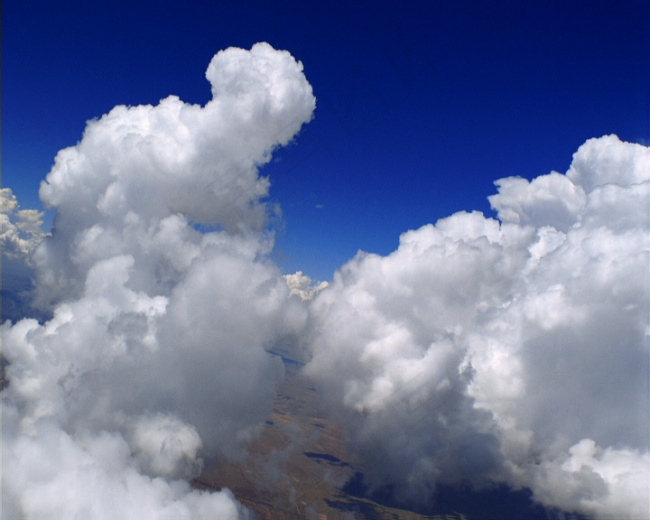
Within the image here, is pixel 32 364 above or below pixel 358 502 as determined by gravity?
above

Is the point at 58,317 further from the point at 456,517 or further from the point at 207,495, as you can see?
the point at 456,517

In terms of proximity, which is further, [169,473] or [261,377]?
[169,473]

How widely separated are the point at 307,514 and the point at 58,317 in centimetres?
13100

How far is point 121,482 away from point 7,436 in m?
42.5

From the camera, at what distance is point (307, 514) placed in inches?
6688

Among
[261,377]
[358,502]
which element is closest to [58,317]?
[261,377]

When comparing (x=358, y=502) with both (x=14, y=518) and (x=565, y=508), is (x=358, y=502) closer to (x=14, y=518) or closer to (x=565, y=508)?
(x=565, y=508)

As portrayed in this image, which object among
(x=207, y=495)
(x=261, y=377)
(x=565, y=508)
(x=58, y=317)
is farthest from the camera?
(x=565, y=508)

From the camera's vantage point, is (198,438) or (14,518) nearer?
(14,518)

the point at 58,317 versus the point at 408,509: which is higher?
the point at 58,317

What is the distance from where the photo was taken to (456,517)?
7717 inches

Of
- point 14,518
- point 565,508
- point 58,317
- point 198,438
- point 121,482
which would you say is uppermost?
point 58,317

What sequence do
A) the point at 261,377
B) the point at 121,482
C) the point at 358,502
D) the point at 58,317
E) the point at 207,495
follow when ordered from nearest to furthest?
the point at 121,482 → the point at 58,317 → the point at 261,377 → the point at 207,495 → the point at 358,502

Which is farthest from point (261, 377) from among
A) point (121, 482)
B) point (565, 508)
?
point (565, 508)
